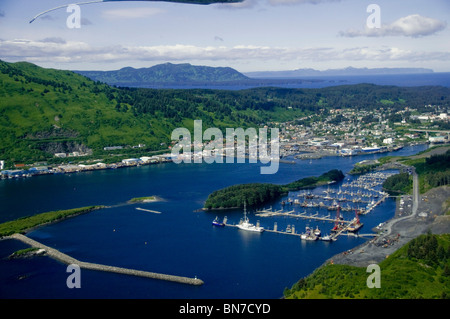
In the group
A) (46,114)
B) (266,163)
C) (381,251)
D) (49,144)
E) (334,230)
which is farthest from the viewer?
(46,114)

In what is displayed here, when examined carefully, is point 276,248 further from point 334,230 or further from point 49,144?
point 49,144

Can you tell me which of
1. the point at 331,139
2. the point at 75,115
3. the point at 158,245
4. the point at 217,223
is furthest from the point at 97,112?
the point at 158,245

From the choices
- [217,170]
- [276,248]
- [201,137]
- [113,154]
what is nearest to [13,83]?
[113,154]

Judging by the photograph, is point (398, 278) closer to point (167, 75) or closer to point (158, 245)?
point (158, 245)

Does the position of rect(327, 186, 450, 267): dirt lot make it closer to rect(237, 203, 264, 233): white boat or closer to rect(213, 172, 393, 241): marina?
rect(213, 172, 393, 241): marina

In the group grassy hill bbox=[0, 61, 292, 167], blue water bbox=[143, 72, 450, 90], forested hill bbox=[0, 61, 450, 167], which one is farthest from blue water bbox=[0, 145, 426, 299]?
blue water bbox=[143, 72, 450, 90]

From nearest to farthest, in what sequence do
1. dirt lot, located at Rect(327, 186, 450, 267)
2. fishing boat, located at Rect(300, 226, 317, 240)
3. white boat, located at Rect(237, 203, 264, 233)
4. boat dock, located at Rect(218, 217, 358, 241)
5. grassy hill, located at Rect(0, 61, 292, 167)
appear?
dirt lot, located at Rect(327, 186, 450, 267)
fishing boat, located at Rect(300, 226, 317, 240)
boat dock, located at Rect(218, 217, 358, 241)
white boat, located at Rect(237, 203, 264, 233)
grassy hill, located at Rect(0, 61, 292, 167)
